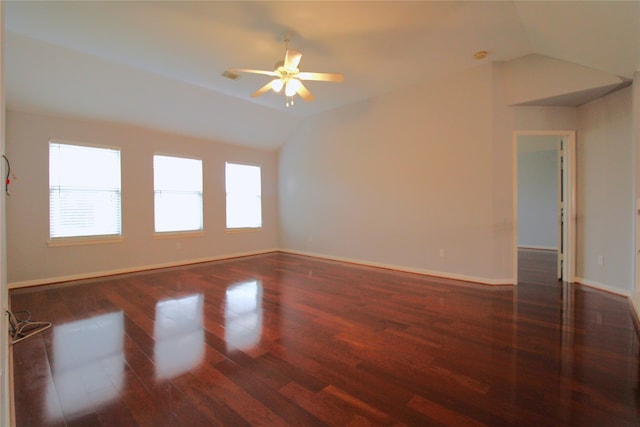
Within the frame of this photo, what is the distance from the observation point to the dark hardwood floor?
1.66 meters

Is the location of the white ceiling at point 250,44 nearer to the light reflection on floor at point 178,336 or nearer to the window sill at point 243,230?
the window sill at point 243,230

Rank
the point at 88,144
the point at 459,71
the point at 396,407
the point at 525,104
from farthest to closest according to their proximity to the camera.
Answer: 1. the point at 88,144
2. the point at 459,71
3. the point at 525,104
4. the point at 396,407

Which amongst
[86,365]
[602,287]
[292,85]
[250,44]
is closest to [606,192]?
[602,287]

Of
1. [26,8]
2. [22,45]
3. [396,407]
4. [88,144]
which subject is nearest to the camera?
[396,407]

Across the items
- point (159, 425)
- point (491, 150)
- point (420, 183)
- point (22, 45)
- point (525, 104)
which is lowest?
point (159, 425)

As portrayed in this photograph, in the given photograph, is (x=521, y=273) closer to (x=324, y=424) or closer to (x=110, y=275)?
(x=324, y=424)

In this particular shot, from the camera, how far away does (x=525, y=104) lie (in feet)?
13.3

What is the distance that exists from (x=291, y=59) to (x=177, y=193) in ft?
Result: 12.8

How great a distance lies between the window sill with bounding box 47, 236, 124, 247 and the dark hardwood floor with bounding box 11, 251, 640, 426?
0.80m

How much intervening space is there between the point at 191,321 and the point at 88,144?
371 cm

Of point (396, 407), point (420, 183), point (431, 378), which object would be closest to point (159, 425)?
point (396, 407)

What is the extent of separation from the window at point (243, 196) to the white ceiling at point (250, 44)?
191 centimetres

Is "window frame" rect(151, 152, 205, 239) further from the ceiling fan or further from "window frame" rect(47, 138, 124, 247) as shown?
the ceiling fan

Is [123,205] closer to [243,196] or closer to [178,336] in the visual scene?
[243,196]
